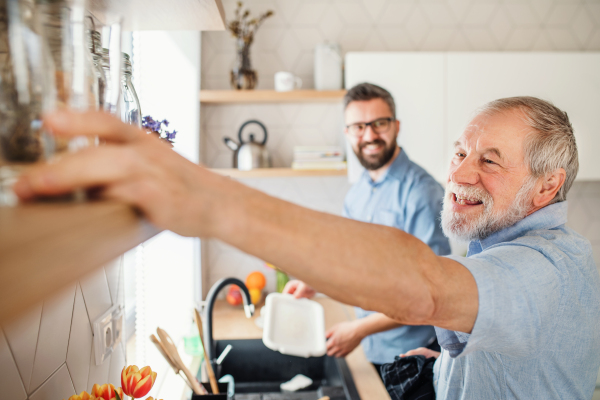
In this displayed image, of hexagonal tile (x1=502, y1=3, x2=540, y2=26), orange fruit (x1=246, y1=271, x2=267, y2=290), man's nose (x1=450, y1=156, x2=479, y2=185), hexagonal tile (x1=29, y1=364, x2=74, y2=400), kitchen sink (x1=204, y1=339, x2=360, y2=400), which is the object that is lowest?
kitchen sink (x1=204, y1=339, x2=360, y2=400)

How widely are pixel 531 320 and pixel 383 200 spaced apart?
1348 millimetres

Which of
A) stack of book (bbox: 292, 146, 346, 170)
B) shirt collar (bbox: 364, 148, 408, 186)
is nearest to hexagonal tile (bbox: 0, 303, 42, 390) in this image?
shirt collar (bbox: 364, 148, 408, 186)

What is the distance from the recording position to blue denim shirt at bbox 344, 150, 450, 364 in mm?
1651

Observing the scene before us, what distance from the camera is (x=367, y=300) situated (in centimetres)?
43

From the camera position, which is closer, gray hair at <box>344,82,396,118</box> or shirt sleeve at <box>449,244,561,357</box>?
shirt sleeve at <box>449,244,561,357</box>

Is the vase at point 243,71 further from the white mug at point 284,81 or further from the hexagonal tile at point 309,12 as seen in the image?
the hexagonal tile at point 309,12

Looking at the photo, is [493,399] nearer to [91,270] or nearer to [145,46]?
[91,270]

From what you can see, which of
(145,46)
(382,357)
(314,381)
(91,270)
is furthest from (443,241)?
(91,270)

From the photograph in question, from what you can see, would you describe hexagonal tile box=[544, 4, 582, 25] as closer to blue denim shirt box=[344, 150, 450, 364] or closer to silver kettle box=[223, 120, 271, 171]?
blue denim shirt box=[344, 150, 450, 364]

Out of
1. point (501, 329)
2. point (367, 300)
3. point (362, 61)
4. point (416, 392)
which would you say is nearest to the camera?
point (367, 300)

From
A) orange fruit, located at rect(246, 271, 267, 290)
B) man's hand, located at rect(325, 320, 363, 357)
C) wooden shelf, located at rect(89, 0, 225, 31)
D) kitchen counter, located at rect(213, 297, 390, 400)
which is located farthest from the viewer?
orange fruit, located at rect(246, 271, 267, 290)

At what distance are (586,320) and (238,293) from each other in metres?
1.80

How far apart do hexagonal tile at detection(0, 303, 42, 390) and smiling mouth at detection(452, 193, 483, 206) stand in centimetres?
86

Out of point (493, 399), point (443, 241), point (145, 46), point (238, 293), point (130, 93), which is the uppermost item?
point (145, 46)
